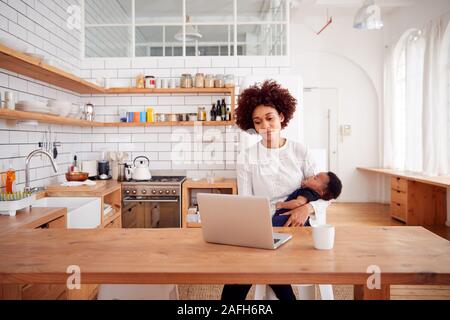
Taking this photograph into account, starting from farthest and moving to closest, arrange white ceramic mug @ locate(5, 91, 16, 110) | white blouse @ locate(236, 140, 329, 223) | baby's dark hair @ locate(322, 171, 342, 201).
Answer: white ceramic mug @ locate(5, 91, 16, 110)
white blouse @ locate(236, 140, 329, 223)
baby's dark hair @ locate(322, 171, 342, 201)

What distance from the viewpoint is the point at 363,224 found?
18.4 feet

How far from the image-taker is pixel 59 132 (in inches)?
165

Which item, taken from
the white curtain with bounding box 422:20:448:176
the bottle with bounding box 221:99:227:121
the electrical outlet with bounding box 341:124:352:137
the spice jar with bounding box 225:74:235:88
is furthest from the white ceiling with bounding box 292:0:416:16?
the bottle with bounding box 221:99:227:121

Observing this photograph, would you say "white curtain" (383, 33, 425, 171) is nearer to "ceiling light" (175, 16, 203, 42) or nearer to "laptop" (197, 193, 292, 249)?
"ceiling light" (175, 16, 203, 42)

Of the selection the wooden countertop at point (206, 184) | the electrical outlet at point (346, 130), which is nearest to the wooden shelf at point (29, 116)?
the wooden countertop at point (206, 184)

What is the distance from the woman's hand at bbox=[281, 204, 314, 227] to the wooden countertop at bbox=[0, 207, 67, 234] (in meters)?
1.57

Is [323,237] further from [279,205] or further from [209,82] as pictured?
[209,82]

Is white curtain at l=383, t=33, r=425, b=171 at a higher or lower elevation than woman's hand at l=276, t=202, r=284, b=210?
higher

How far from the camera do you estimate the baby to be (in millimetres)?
2096

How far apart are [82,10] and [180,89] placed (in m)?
1.79

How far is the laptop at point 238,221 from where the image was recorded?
144 cm

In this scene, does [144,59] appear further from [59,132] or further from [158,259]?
[158,259]
